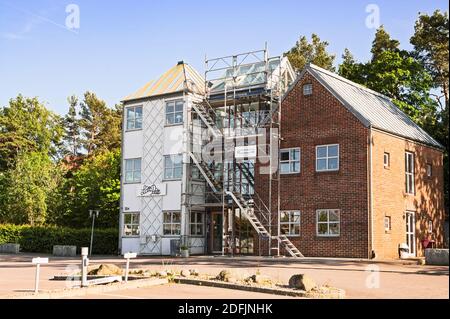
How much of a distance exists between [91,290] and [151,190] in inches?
884

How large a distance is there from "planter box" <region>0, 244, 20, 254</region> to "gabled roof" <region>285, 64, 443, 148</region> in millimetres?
20374

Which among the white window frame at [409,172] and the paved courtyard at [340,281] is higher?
the white window frame at [409,172]

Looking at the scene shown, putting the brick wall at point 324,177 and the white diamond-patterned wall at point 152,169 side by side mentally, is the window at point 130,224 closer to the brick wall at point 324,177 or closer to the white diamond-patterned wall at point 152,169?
the white diamond-patterned wall at point 152,169

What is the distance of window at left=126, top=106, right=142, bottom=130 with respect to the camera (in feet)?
124

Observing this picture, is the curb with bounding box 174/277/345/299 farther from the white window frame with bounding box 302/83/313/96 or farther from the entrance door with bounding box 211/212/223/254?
the entrance door with bounding box 211/212/223/254

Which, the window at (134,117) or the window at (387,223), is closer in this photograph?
the window at (387,223)

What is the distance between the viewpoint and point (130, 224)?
37.4 metres

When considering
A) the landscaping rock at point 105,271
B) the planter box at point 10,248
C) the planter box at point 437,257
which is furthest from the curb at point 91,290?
the planter box at point 10,248

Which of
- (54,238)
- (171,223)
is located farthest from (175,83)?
(54,238)

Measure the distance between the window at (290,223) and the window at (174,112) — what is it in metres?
8.67

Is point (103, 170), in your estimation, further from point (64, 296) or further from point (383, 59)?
point (64, 296)

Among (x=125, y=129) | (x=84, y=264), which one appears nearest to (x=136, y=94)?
(x=125, y=129)

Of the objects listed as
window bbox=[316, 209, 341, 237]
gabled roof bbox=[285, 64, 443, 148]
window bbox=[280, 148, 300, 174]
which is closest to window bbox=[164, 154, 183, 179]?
window bbox=[280, 148, 300, 174]

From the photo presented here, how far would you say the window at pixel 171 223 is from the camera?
35.1 metres
